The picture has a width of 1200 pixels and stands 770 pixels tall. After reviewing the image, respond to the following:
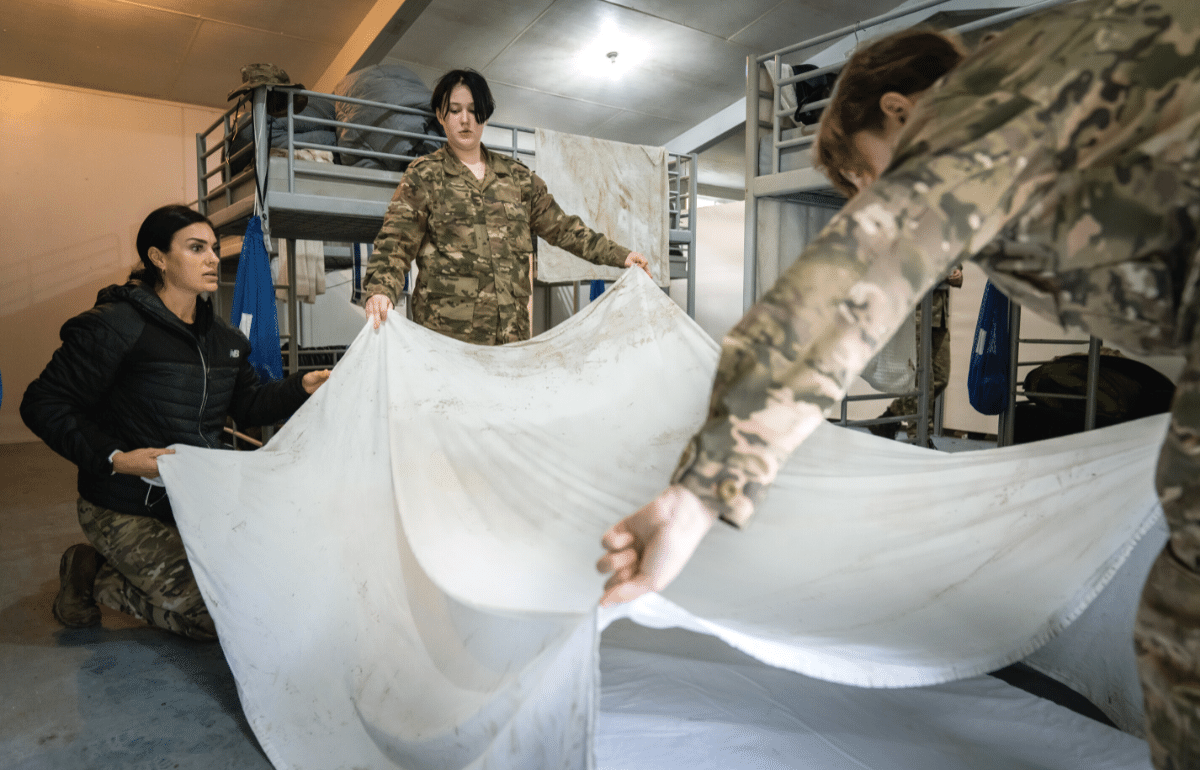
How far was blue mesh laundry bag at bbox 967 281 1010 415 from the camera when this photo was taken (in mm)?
3318

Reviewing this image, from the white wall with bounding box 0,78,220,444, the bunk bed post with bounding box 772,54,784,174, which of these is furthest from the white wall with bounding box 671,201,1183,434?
the white wall with bounding box 0,78,220,444

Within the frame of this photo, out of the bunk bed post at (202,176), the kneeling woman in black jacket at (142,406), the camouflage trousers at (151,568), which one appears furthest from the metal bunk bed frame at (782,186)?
the bunk bed post at (202,176)

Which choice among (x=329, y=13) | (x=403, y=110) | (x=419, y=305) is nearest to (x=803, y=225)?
(x=419, y=305)

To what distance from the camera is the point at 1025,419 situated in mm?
3607

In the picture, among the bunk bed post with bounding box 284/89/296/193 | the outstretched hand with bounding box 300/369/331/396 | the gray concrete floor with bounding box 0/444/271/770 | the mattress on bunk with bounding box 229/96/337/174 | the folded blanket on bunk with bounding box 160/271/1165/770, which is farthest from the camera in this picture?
the mattress on bunk with bounding box 229/96/337/174

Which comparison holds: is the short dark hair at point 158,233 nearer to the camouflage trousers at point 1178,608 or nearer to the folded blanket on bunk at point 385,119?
the folded blanket on bunk at point 385,119

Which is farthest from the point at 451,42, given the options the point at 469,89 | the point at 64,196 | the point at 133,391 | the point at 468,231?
the point at 133,391

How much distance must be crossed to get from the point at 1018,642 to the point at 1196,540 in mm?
737

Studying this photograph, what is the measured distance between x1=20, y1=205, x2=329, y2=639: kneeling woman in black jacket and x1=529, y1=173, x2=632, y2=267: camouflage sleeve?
827mm

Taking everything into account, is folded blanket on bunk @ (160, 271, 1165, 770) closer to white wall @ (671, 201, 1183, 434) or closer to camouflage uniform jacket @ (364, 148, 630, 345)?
camouflage uniform jacket @ (364, 148, 630, 345)

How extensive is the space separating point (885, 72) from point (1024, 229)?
24 cm

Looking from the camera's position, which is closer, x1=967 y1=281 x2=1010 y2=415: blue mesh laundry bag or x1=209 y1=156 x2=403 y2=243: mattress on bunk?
x1=209 y1=156 x2=403 y2=243: mattress on bunk

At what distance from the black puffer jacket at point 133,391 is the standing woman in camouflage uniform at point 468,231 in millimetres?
485

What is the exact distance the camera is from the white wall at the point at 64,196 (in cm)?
554
